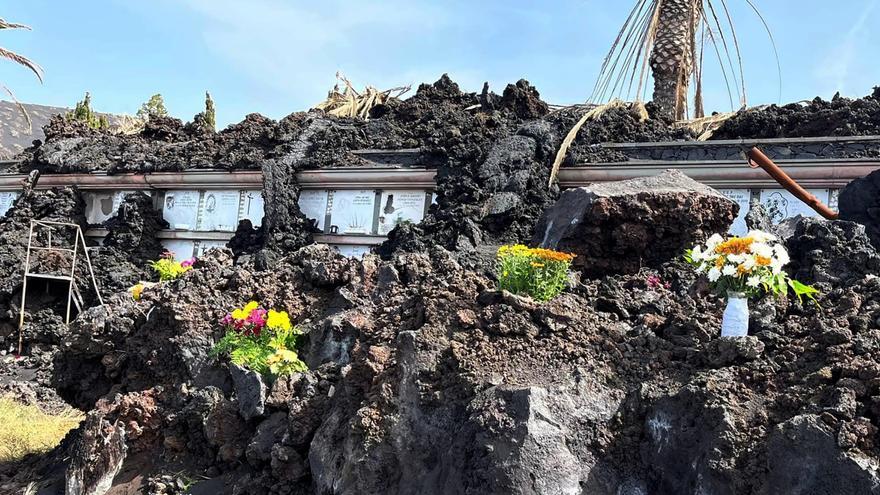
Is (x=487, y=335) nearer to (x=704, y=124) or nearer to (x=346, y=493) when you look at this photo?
(x=346, y=493)

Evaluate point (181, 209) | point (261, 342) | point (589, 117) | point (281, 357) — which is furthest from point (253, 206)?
point (281, 357)

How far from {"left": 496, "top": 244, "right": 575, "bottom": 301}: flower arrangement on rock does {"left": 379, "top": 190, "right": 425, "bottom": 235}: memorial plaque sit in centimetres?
538

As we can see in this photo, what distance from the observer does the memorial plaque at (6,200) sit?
15.3 metres

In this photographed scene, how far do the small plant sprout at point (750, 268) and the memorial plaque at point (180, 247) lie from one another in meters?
9.45

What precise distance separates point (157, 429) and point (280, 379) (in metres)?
1.14

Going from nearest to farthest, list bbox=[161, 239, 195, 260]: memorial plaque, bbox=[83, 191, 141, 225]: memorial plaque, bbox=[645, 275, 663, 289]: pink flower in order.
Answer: bbox=[645, 275, 663, 289]: pink flower → bbox=[161, 239, 195, 260]: memorial plaque → bbox=[83, 191, 141, 225]: memorial plaque

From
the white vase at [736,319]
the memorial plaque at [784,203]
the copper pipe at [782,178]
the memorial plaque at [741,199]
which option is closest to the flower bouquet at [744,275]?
the white vase at [736,319]

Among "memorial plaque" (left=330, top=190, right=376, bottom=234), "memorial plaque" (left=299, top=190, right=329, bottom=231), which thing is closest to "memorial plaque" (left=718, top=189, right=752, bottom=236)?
"memorial plaque" (left=330, top=190, right=376, bottom=234)

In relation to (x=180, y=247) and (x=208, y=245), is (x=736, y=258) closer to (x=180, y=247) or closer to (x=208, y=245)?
(x=208, y=245)

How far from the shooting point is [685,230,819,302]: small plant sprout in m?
4.56

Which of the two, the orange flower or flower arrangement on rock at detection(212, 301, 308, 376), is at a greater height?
the orange flower

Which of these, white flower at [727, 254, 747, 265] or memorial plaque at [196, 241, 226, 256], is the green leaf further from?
memorial plaque at [196, 241, 226, 256]

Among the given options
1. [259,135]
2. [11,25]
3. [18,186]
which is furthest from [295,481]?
[18,186]

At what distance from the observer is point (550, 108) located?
11.6 meters
